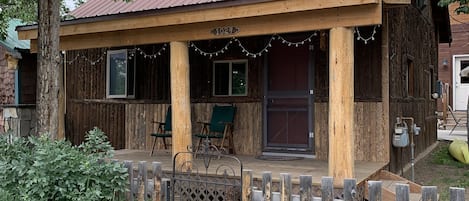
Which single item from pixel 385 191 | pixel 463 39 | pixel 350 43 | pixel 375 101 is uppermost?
pixel 463 39

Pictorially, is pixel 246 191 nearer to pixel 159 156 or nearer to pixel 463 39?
pixel 159 156

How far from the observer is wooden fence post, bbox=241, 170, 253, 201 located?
452cm

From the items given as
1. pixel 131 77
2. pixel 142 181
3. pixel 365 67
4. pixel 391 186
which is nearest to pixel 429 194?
pixel 391 186

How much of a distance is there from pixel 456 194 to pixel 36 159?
350 cm

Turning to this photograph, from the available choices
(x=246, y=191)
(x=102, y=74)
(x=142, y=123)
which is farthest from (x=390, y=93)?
(x=102, y=74)

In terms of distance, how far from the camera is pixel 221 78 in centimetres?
822

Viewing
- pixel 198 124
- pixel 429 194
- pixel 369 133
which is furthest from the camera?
pixel 198 124

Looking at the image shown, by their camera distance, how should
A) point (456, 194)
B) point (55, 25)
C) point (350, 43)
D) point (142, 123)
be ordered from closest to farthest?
point (456, 194) → point (350, 43) → point (55, 25) → point (142, 123)

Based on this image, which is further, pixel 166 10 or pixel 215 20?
pixel 166 10

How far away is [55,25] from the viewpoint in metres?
5.54

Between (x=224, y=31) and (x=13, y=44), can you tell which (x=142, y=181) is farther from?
(x=13, y=44)

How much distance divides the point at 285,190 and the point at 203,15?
2681 mm

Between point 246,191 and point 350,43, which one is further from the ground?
point 350,43

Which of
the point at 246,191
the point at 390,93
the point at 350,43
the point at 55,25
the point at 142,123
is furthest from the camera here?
the point at 142,123
